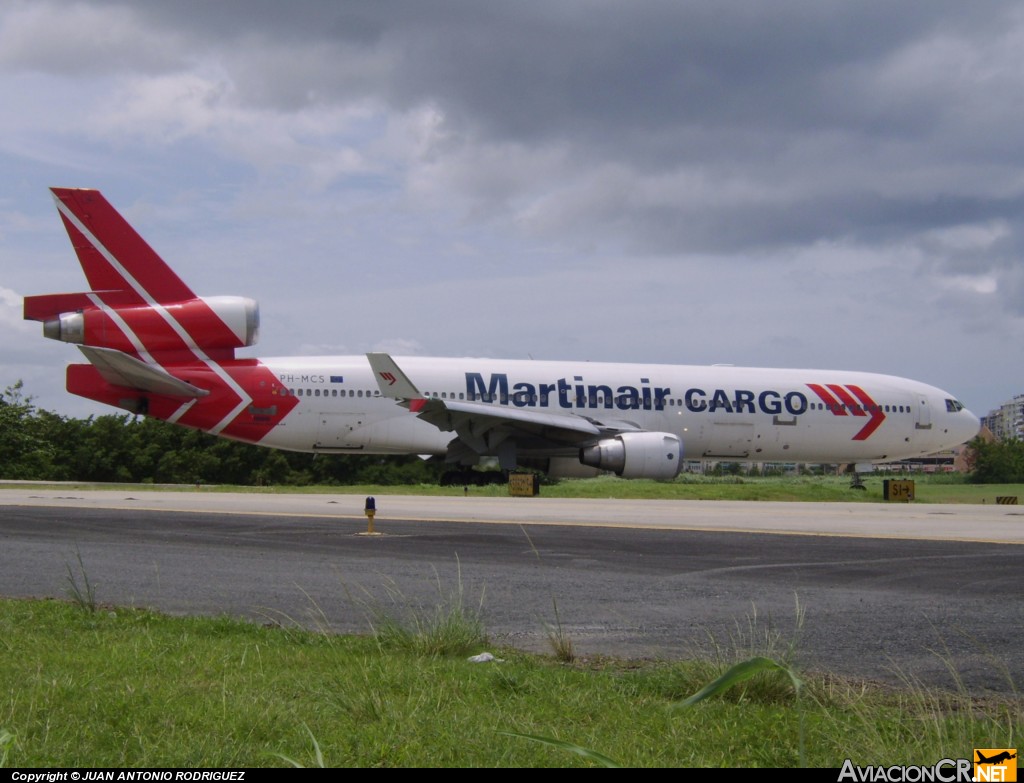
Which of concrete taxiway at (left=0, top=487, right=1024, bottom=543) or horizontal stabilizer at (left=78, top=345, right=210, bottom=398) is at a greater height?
horizontal stabilizer at (left=78, top=345, right=210, bottom=398)

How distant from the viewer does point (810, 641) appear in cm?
650

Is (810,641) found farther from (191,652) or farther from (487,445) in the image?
(487,445)

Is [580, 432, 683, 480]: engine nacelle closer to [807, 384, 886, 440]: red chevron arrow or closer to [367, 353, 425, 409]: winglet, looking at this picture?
[367, 353, 425, 409]: winglet

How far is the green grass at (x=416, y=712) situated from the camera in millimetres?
3766

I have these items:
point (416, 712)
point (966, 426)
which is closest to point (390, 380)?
point (966, 426)

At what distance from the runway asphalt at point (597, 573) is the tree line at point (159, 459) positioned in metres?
26.8

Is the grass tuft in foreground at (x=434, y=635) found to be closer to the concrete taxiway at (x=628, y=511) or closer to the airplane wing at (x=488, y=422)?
the concrete taxiway at (x=628, y=511)

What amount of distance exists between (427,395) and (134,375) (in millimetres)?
7576

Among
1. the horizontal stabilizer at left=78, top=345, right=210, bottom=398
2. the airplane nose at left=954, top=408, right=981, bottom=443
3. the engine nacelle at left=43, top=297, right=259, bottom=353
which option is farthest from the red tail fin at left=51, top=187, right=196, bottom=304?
the airplane nose at left=954, top=408, right=981, bottom=443

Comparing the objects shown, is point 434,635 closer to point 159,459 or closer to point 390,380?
point 390,380

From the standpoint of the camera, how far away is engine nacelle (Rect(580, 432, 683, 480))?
1035 inches

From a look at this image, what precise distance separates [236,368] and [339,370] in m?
2.70

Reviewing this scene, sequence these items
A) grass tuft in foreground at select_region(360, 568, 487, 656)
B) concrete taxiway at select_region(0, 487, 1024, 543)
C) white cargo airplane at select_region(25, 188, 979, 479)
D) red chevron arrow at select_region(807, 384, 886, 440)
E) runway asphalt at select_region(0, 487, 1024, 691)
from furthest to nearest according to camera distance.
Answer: red chevron arrow at select_region(807, 384, 886, 440) → white cargo airplane at select_region(25, 188, 979, 479) → concrete taxiway at select_region(0, 487, 1024, 543) → runway asphalt at select_region(0, 487, 1024, 691) → grass tuft in foreground at select_region(360, 568, 487, 656)

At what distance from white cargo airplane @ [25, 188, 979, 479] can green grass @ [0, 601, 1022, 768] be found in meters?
19.3
